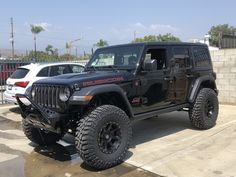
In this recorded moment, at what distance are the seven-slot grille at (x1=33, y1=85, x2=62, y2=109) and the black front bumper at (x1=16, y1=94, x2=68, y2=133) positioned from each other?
5.0 inches

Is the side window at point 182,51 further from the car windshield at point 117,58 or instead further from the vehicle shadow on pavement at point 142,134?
the vehicle shadow on pavement at point 142,134

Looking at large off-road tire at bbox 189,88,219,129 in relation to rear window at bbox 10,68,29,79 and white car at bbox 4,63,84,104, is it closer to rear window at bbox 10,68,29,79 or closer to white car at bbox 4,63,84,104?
white car at bbox 4,63,84,104

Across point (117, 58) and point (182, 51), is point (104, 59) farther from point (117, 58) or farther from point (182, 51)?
point (182, 51)

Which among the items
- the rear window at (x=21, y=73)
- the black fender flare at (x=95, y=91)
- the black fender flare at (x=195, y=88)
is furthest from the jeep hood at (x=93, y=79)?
the rear window at (x=21, y=73)

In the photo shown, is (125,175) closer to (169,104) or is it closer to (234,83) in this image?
(169,104)

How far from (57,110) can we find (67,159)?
101 cm

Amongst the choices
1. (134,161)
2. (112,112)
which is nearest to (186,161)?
(134,161)

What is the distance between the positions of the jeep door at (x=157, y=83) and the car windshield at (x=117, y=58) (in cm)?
21

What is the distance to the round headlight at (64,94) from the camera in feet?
16.6

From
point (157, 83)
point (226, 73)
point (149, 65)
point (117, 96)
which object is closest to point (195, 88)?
point (157, 83)

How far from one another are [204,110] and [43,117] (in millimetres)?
3725

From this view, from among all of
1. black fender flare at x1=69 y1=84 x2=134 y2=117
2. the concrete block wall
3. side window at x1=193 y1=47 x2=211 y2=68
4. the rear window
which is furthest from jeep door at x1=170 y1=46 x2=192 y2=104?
the rear window

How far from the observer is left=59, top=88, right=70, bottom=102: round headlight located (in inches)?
199

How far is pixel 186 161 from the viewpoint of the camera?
526 centimetres
